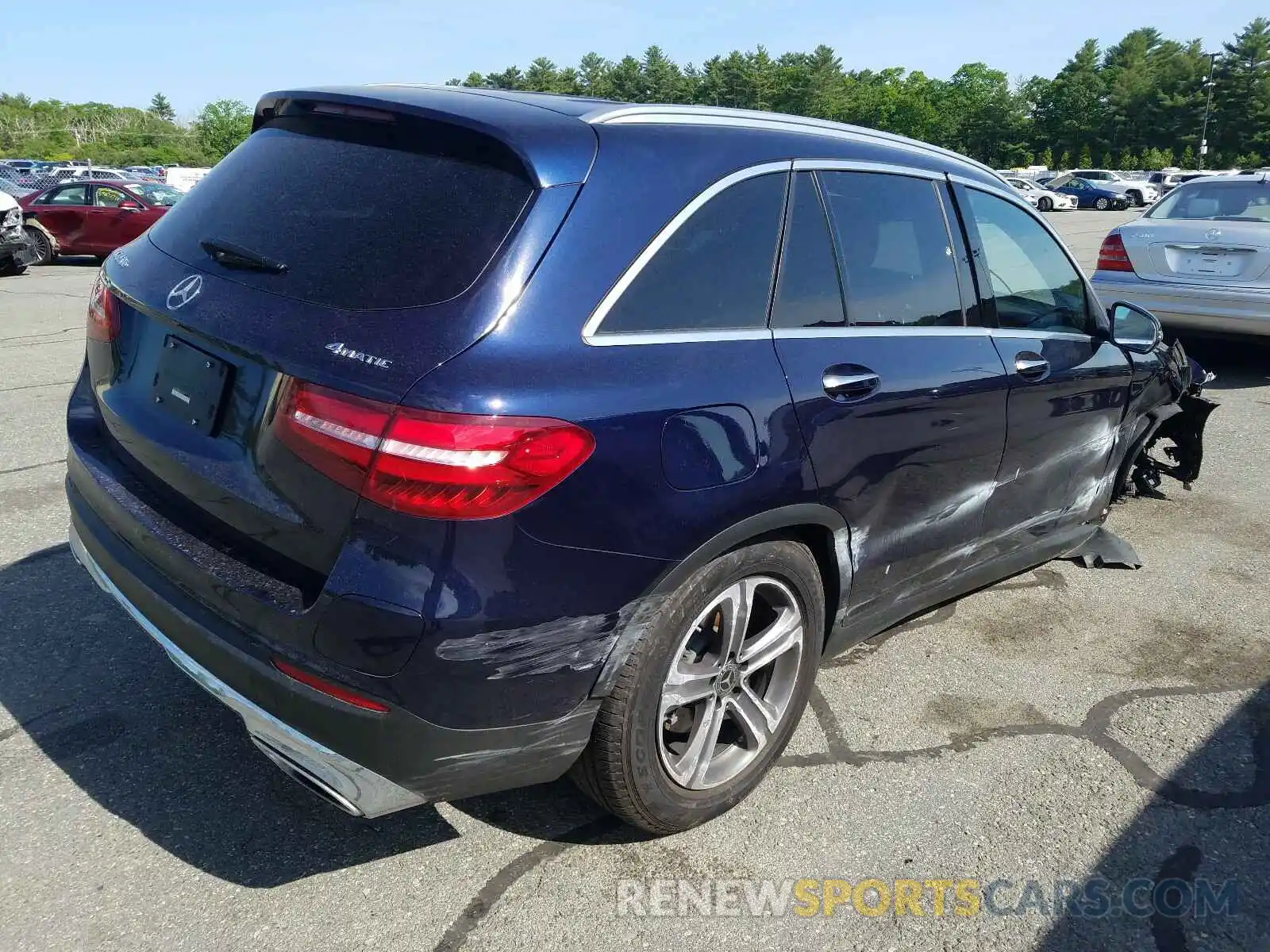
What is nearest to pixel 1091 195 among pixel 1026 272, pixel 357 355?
pixel 1026 272

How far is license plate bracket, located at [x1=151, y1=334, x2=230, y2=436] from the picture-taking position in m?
2.34

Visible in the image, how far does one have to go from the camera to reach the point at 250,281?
2398 mm

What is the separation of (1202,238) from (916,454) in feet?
22.1

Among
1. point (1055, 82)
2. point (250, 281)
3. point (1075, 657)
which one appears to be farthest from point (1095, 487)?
point (1055, 82)

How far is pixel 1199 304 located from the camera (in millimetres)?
8148

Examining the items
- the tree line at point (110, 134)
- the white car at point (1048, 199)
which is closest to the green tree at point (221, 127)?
the tree line at point (110, 134)

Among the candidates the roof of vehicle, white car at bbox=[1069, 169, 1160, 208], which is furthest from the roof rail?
white car at bbox=[1069, 169, 1160, 208]

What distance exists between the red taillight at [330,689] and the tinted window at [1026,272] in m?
2.46

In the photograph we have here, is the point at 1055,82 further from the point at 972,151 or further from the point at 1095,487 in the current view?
the point at 1095,487

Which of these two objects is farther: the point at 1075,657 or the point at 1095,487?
the point at 1095,487

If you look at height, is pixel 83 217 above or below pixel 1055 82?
below

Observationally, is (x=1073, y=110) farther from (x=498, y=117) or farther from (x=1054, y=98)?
(x=498, y=117)

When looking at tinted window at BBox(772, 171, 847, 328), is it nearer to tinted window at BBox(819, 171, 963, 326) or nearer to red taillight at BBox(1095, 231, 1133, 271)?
tinted window at BBox(819, 171, 963, 326)

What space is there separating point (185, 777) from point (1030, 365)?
297 cm
